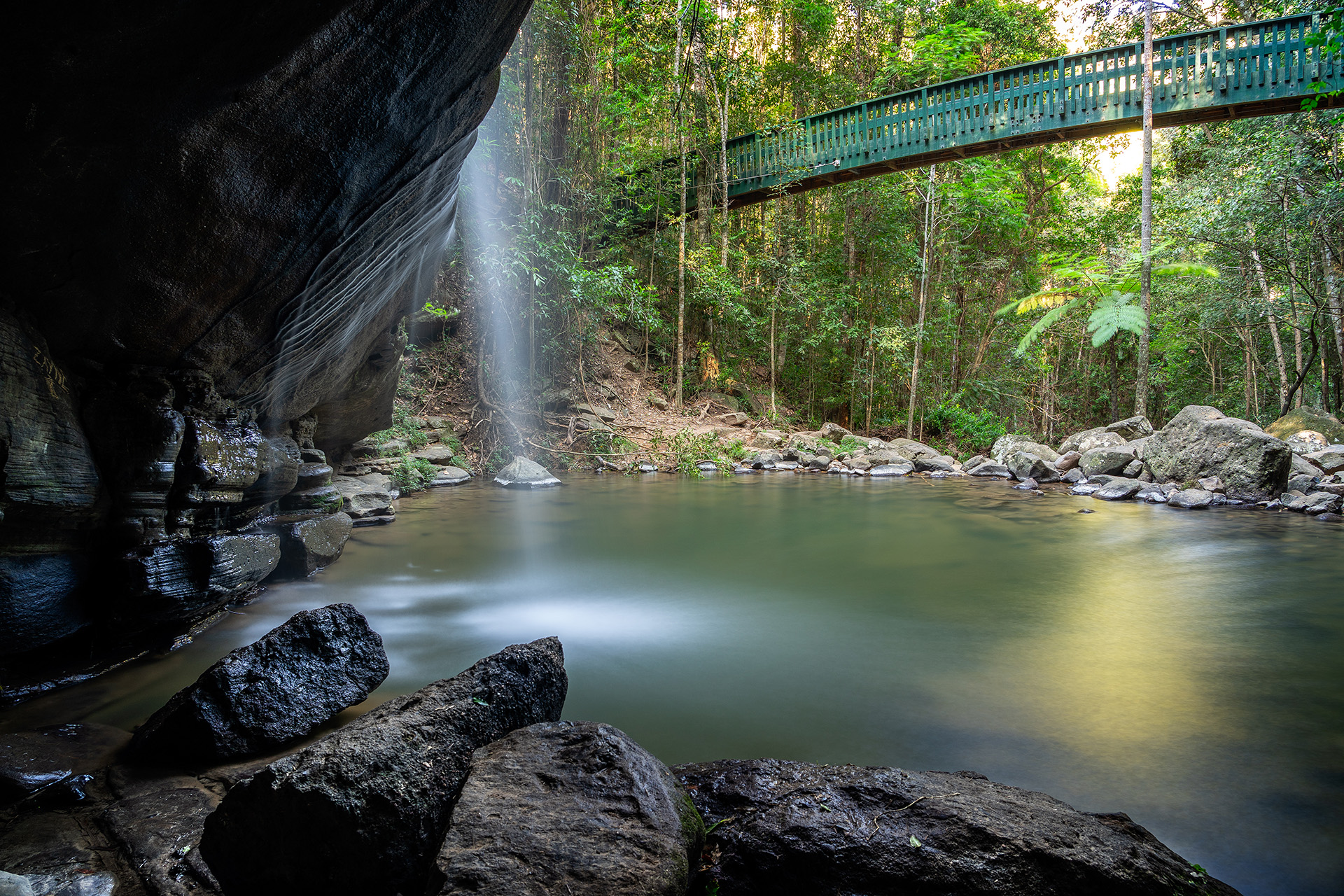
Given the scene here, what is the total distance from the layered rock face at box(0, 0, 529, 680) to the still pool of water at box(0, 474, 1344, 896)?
1.93 ft

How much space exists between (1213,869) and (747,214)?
17872 millimetres

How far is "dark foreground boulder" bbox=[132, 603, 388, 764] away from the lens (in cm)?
212

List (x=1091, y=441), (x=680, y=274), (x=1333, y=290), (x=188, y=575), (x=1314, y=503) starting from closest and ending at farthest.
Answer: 1. (x=188, y=575)
2. (x=1314, y=503)
3. (x=1333, y=290)
4. (x=1091, y=441)
5. (x=680, y=274)

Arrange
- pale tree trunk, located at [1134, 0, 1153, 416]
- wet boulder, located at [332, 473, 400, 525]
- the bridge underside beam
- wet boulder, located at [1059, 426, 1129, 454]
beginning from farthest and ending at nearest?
wet boulder, located at [1059, 426, 1129, 454] → pale tree trunk, located at [1134, 0, 1153, 416] → the bridge underside beam → wet boulder, located at [332, 473, 400, 525]

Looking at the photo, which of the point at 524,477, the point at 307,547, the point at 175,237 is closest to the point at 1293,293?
the point at 524,477

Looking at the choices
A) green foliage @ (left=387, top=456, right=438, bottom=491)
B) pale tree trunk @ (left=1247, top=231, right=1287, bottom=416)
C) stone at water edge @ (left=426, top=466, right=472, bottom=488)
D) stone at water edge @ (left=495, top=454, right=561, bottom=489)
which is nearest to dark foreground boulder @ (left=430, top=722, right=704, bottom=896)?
green foliage @ (left=387, top=456, right=438, bottom=491)

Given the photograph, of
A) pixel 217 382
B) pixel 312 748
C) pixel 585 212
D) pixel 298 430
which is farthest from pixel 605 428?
pixel 312 748

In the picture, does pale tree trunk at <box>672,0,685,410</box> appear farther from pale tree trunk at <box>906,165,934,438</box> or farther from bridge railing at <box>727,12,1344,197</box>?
pale tree trunk at <box>906,165,934,438</box>

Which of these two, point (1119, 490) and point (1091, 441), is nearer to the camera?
point (1119, 490)

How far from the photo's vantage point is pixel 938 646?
3633 mm

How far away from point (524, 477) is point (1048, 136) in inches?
449

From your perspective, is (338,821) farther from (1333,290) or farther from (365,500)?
(1333,290)

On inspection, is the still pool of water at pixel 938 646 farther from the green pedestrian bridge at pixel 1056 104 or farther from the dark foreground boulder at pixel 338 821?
the green pedestrian bridge at pixel 1056 104

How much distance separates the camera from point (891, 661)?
3.40 metres
